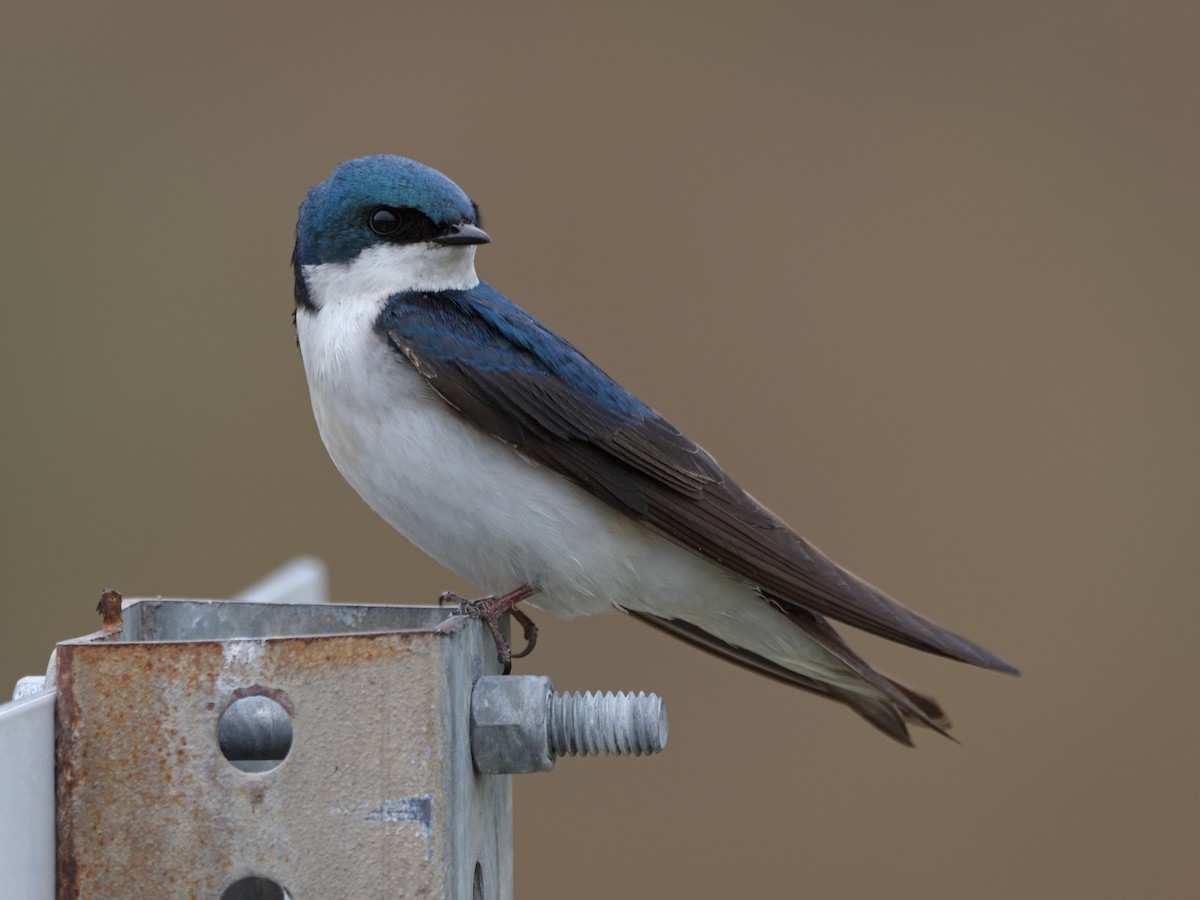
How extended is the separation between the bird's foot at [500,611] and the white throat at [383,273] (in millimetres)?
375

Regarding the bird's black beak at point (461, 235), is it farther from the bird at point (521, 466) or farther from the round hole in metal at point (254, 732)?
the round hole in metal at point (254, 732)

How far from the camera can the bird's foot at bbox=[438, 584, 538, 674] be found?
1622 millimetres

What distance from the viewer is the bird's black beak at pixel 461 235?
6.35 ft

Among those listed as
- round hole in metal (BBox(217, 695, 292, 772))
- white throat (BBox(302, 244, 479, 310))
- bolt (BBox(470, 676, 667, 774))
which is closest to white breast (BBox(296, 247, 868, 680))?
white throat (BBox(302, 244, 479, 310))

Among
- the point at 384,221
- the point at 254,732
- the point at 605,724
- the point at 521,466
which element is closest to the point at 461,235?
the point at 384,221

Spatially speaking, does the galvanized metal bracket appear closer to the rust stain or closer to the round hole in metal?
the round hole in metal

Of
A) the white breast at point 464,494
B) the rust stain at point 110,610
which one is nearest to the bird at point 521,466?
the white breast at point 464,494

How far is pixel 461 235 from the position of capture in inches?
76.7

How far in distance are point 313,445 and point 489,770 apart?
3.21 m

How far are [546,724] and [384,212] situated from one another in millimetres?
928

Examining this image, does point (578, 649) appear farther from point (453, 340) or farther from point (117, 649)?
point (117, 649)

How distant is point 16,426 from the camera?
175 inches

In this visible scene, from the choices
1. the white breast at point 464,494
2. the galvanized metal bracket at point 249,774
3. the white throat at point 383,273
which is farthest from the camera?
the white throat at point 383,273

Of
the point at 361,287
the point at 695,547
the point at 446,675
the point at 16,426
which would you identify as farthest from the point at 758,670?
the point at 16,426
